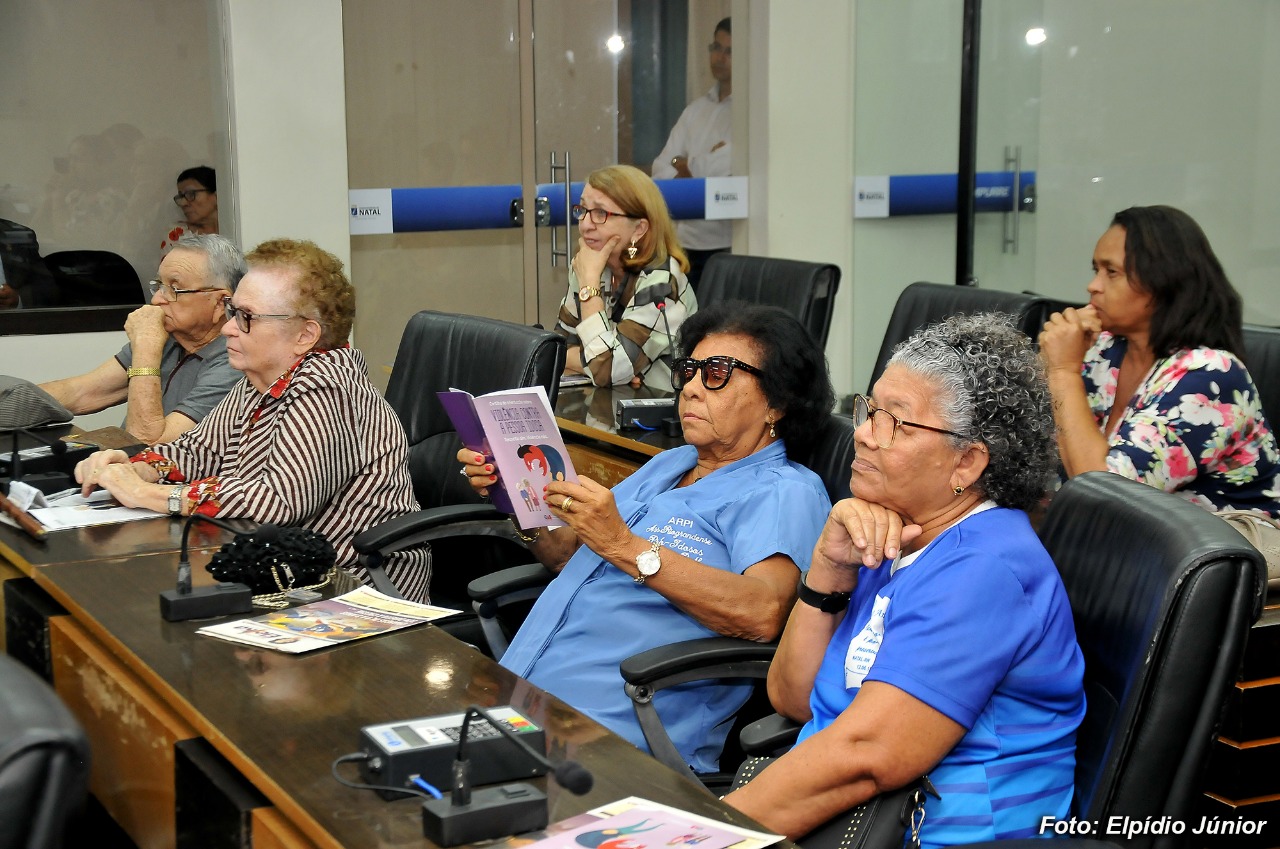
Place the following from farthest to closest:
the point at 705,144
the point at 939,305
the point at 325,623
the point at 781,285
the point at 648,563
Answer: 1. the point at 705,144
2. the point at 781,285
3. the point at 939,305
4. the point at 648,563
5. the point at 325,623

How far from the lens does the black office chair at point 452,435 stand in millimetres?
2773

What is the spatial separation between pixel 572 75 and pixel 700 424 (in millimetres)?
4332

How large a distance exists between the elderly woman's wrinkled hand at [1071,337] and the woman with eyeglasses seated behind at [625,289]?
1.41 meters

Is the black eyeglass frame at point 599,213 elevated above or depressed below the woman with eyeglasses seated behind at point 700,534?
above

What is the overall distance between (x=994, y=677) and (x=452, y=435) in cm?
189

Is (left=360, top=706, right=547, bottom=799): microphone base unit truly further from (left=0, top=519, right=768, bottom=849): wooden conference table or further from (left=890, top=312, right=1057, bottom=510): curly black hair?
(left=890, top=312, right=1057, bottom=510): curly black hair

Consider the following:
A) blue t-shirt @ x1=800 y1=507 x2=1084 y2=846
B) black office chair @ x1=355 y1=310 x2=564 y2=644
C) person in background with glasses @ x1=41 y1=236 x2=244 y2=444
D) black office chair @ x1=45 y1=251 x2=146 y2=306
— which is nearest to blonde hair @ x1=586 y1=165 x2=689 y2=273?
black office chair @ x1=355 y1=310 x2=564 y2=644

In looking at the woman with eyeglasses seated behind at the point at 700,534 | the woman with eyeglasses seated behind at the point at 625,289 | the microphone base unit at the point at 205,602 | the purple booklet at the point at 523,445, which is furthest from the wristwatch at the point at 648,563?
the woman with eyeglasses seated behind at the point at 625,289

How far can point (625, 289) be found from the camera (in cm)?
430

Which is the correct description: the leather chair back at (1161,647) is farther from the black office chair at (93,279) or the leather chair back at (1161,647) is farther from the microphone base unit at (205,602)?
the black office chair at (93,279)

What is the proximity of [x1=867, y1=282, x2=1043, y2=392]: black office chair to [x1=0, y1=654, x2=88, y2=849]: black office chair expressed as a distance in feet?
8.44

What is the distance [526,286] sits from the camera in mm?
6352

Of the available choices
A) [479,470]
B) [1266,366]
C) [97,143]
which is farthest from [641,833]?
[97,143]

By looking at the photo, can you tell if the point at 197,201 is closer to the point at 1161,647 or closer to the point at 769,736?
the point at 769,736
